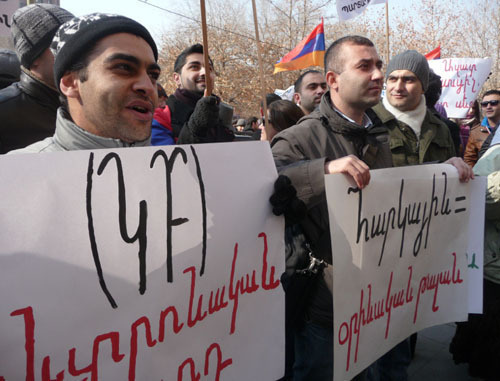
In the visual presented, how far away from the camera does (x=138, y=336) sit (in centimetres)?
94

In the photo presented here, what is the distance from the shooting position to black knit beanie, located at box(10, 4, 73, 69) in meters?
1.75

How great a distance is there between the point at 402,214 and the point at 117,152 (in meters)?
1.08

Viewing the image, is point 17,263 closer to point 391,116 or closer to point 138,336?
point 138,336

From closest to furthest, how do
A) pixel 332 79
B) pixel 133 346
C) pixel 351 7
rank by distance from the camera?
1. pixel 133 346
2. pixel 332 79
3. pixel 351 7

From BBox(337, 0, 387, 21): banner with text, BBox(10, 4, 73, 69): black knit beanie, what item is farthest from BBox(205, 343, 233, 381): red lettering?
BBox(337, 0, 387, 21): banner with text

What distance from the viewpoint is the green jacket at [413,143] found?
2.58 m

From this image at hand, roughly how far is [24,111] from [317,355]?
5.53 ft

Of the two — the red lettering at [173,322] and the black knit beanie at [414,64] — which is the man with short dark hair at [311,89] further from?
the red lettering at [173,322]

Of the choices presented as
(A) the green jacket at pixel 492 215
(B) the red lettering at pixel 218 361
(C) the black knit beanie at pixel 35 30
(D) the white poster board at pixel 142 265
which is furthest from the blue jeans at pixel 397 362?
(C) the black knit beanie at pixel 35 30

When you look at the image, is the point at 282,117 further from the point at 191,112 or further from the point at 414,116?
the point at 414,116

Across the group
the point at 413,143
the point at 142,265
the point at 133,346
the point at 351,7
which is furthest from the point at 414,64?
the point at 351,7

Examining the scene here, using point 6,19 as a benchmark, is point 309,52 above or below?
above

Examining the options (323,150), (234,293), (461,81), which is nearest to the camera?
(234,293)

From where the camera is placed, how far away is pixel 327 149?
64.4 inches
